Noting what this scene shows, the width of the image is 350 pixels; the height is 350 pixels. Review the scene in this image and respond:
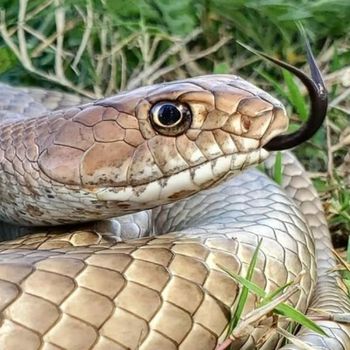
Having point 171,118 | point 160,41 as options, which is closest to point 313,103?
point 171,118

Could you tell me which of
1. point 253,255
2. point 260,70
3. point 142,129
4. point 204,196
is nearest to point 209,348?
point 253,255

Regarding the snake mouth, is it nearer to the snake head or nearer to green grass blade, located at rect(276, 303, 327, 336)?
the snake head

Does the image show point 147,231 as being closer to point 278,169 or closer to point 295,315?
point 278,169

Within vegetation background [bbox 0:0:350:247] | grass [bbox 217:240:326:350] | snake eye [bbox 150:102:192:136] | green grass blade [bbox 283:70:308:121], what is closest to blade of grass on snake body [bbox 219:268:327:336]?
grass [bbox 217:240:326:350]

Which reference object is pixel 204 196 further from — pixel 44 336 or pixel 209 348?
pixel 44 336

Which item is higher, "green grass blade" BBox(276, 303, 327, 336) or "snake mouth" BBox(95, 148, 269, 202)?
"snake mouth" BBox(95, 148, 269, 202)

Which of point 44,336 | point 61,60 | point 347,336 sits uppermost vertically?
point 61,60

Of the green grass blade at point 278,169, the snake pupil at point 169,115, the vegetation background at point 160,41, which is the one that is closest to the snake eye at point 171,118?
the snake pupil at point 169,115
